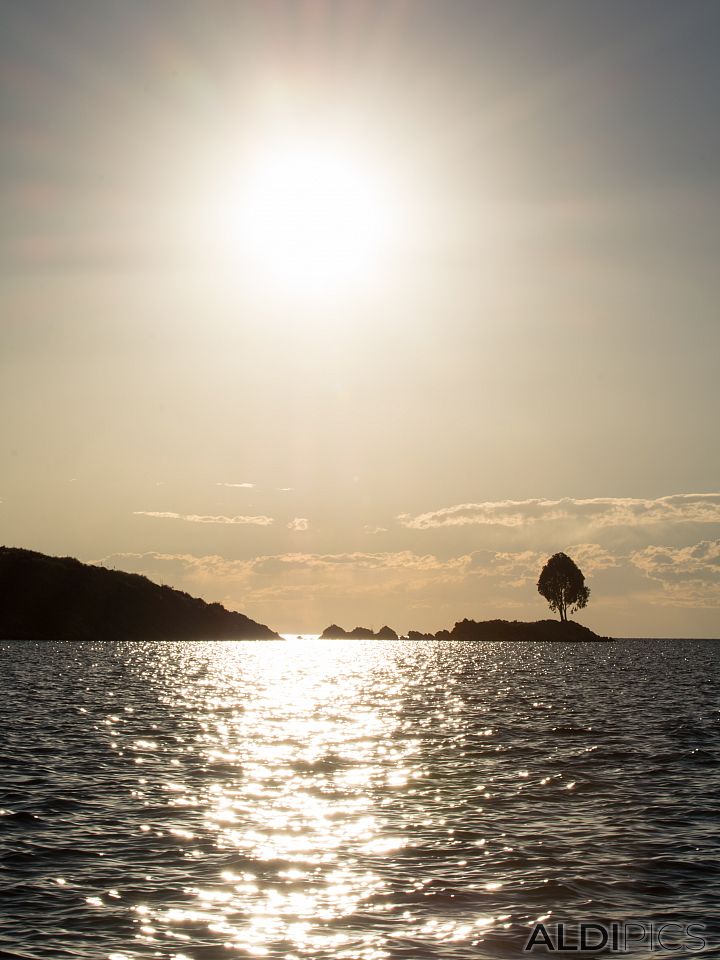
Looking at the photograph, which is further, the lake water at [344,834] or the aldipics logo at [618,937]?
the lake water at [344,834]

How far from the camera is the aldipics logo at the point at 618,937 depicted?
16.0 m

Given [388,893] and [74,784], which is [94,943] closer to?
[388,893]

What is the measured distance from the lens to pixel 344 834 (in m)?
24.2

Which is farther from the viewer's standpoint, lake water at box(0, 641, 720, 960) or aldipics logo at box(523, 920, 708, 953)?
lake water at box(0, 641, 720, 960)

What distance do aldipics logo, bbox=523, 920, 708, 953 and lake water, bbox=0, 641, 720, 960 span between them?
0.75 ft

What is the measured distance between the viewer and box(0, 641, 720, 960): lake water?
1673 centimetres

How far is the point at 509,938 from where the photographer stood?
16359 millimetres

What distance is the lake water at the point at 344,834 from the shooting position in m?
16.7

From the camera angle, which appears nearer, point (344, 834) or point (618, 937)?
point (618, 937)

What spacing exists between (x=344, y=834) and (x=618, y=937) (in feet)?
30.6

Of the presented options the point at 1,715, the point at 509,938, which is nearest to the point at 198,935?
the point at 509,938

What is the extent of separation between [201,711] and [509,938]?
1863 inches

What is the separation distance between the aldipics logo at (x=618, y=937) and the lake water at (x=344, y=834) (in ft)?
0.75

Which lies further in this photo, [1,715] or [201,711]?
[201,711]
